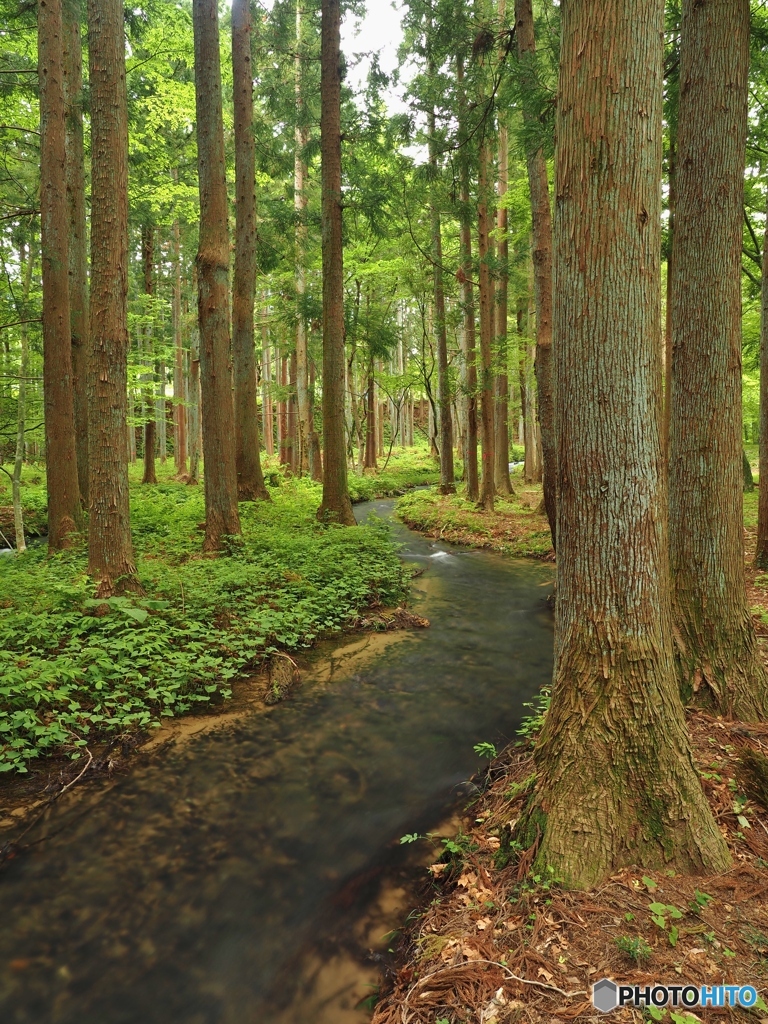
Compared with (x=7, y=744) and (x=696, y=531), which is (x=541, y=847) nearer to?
(x=696, y=531)

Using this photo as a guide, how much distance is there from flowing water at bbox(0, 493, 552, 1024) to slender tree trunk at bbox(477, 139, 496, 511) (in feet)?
30.3

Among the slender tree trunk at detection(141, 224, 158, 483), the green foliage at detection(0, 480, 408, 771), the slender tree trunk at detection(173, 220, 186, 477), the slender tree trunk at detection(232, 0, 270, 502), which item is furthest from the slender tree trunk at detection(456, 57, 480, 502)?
the slender tree trunk at detection(173, 220, 186, 477)

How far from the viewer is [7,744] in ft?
13.8

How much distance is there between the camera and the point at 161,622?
19.9 ft

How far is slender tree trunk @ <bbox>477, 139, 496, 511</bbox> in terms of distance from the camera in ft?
45.3

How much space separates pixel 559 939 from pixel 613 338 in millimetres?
2685

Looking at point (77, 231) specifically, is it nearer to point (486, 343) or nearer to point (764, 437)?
point (486, 343)

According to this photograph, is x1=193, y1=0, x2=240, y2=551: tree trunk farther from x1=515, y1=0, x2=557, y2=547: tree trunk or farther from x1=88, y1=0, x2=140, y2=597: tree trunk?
x1=515, y1=0, x2=557, y2=547: tree trunk

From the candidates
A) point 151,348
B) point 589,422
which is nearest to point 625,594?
point 589,422

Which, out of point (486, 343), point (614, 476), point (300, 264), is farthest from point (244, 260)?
point (614, 476)

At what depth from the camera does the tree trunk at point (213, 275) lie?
26.8 ft

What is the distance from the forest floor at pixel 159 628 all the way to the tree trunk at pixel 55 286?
3.16ft

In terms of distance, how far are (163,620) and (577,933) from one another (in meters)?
5.11

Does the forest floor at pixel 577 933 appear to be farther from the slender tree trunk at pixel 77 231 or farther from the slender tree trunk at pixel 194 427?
the slender tree trunk at pixel 194 427
